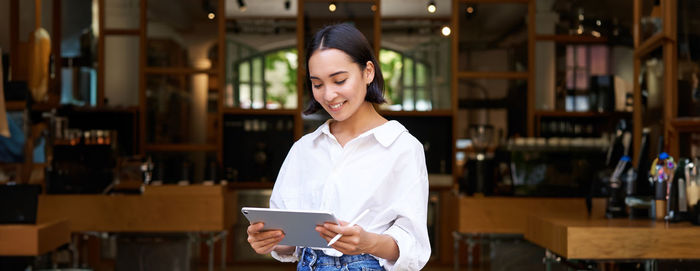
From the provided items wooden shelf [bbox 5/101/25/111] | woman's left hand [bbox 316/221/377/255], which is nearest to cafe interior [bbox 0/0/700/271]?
wooden shelf [bbox 5/101/25/111]

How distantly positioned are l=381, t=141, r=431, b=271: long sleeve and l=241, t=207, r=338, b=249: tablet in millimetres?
138

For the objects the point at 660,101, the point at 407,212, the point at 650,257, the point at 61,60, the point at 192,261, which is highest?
the point at 61,60

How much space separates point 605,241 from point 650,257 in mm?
170

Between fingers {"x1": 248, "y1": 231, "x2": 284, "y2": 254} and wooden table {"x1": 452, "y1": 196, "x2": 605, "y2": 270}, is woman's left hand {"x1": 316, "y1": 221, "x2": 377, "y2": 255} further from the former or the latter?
wooden table {"x1": 452, "y1": 196, "x2": 605, "y2": 270}

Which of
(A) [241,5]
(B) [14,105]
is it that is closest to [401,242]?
(B) [14,105]

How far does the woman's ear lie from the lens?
1.63 m

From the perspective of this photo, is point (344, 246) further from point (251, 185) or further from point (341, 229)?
point (251, 185)

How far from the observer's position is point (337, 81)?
1585 millimetres

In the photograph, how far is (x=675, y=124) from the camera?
152 inches

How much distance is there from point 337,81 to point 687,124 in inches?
105

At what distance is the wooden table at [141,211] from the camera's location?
5219 millimetres

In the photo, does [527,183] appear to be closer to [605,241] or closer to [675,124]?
[675,124]

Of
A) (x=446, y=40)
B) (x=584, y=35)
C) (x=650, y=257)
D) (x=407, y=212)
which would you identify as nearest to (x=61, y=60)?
(x=446, y=40)

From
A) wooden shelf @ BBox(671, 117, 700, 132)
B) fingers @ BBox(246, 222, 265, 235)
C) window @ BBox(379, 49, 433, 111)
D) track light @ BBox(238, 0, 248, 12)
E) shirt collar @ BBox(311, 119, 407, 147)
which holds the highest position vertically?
track light @ BBox(238, 0, 248, 12)
